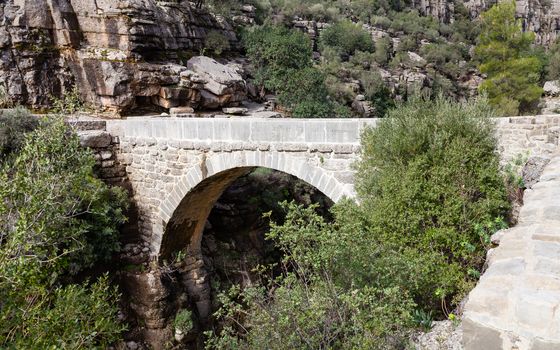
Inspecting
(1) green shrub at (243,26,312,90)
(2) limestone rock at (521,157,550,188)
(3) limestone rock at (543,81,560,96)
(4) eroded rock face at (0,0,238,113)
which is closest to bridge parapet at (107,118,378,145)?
(2) limestone rock at (521,157,550,188)

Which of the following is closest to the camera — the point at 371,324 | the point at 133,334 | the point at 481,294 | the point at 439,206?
the point at 481,294

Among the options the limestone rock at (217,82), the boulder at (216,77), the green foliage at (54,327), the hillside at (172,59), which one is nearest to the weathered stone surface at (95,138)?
the hillside at (172,59)

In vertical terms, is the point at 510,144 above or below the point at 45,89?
below

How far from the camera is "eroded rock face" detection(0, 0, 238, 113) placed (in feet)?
40.6

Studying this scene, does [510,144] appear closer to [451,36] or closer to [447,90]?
[447,90]

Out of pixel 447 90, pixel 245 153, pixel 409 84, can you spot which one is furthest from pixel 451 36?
pixel 245 153

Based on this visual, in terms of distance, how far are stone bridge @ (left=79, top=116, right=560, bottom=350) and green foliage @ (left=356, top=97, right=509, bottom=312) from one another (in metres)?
0.81

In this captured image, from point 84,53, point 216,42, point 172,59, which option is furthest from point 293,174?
point 216,42

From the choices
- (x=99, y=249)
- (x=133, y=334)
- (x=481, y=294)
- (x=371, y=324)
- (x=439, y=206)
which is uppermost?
(x=481, y=294)

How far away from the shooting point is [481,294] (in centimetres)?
188

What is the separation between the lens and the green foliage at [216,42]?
1731 centimetres

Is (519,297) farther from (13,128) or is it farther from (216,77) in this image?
(216,77)

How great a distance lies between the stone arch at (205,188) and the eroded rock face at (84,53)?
539 centimetres

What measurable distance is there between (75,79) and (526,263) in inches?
567
